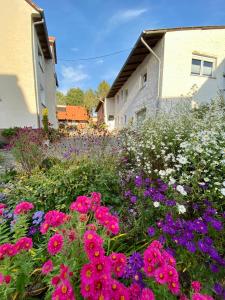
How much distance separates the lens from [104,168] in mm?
2836

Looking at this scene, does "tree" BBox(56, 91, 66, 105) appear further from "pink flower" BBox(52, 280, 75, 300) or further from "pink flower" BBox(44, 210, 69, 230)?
"pink flower" BBox(52, 280, 75, 300)

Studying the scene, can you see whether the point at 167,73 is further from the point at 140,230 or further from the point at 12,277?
the point at 12,277

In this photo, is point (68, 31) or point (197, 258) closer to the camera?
point (197, 258)

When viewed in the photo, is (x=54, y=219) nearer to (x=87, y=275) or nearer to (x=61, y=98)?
(x=87, y=275)

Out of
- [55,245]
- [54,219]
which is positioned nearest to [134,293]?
[55,245]

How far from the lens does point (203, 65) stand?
27.8 ft

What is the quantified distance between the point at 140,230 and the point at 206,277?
0.67 meters

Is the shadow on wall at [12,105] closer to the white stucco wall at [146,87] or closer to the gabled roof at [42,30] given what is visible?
the gabled roof at [42,30]

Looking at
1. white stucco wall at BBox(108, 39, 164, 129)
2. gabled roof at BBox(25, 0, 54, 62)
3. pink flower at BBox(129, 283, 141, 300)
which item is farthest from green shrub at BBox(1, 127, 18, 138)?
pink flower at BBox(129, 283, 141, 300)

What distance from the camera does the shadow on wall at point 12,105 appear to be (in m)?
9.20

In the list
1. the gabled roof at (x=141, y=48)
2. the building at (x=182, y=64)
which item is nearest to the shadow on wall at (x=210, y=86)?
the building at (x=182, y=64)

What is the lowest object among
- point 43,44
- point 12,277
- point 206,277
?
point 206,277

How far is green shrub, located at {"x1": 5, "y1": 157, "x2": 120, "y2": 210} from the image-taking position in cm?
232

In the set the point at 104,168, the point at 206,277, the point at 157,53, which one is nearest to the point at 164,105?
the point at 157,53
